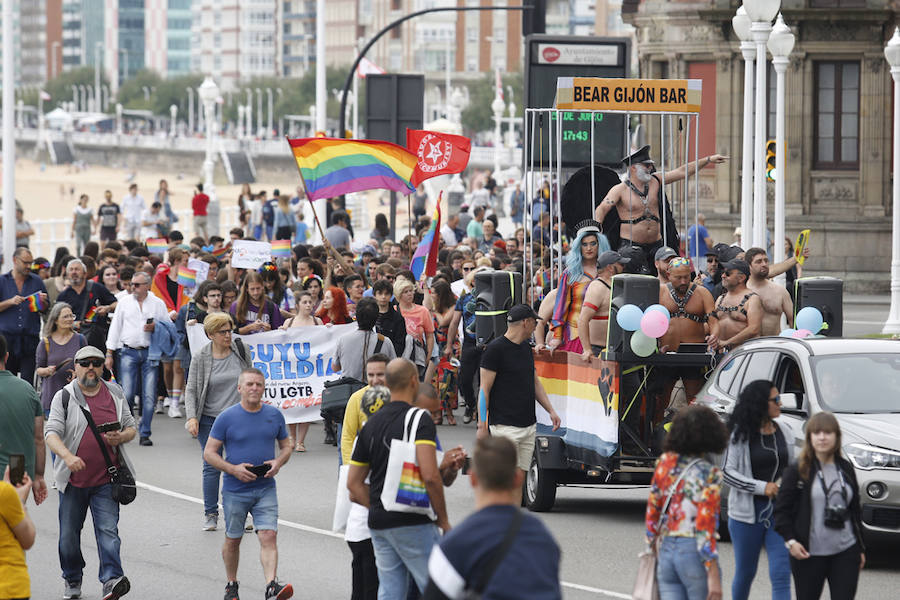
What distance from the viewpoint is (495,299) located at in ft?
44.5

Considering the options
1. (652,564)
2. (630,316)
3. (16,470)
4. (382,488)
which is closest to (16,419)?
(16,470)

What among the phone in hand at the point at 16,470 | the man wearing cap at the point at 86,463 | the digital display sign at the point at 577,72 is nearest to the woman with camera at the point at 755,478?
the phone in hand at the point at 16,470

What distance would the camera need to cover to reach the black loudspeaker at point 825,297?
13.9m

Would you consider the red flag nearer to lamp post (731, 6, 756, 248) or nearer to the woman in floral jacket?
lamp post (731, 6, 756, 248)

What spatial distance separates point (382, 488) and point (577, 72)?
773 inches

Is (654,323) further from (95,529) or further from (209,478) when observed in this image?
(95,529)

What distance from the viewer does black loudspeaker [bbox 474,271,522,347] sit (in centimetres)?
1349

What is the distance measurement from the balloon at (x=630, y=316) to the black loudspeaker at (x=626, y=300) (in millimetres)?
86

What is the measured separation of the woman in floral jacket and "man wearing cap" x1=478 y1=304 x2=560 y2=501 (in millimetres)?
3493

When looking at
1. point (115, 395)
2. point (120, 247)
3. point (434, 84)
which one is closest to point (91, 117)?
point (434, 84)

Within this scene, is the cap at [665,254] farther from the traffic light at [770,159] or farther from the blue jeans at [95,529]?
the traffic light at [770,159]

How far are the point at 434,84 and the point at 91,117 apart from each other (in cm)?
4420

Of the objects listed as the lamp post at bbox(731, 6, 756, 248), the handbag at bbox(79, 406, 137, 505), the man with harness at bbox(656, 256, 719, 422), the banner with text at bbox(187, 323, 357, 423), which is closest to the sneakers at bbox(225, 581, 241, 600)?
the handbag at bbox(79, 406, 137, 505)

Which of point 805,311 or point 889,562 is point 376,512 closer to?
point 889,562
